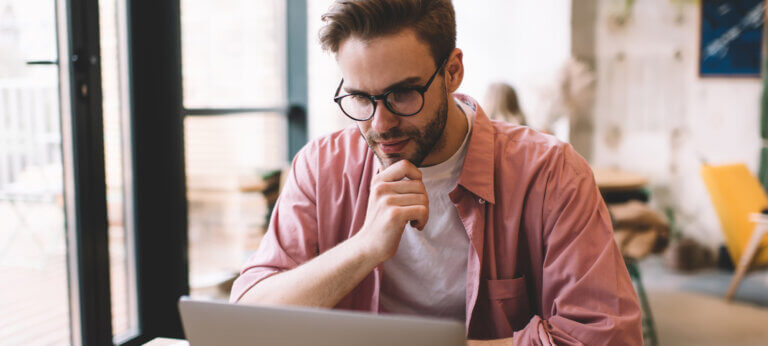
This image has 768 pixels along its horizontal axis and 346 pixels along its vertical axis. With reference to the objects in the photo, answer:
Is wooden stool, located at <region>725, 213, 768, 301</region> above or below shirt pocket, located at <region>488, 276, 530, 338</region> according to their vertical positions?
below

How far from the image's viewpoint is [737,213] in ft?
13.1

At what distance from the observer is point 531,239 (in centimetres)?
130

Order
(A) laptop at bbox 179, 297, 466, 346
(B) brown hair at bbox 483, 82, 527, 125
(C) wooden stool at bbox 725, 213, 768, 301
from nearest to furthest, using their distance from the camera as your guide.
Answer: (A) laptop at bbox 179, 297, 466, 346 → (C) wooden stool at bbox 725, 213, 768, 301 → (B) brown hair at bbox 483, 82, 527, 125

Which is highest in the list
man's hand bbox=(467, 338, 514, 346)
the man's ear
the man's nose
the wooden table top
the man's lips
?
the man's ear

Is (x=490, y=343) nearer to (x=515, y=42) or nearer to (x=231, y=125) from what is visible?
(x=231, y=125)

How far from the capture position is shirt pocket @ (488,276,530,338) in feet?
4.26

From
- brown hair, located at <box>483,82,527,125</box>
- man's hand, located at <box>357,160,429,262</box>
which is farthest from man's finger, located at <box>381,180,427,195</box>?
brown hair, located at <box>483,82,527,125</box>

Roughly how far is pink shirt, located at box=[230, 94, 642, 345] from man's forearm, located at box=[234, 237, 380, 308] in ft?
0.39

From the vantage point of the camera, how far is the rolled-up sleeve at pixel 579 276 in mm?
1136

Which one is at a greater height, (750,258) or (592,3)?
(592,3)

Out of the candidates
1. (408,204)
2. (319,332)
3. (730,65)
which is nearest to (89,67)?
(408,204)

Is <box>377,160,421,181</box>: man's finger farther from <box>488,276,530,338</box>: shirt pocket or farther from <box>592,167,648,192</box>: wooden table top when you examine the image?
<box>592,167,648,192</box>: wooden table top

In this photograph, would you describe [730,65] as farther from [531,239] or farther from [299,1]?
[531,239]

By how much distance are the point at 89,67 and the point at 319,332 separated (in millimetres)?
2014
